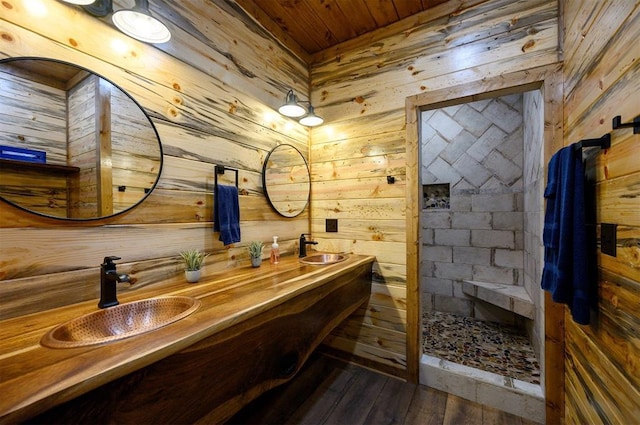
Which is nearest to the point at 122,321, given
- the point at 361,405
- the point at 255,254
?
the point at 255,254

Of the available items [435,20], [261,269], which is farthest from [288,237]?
[435,20]

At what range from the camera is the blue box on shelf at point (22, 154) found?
911 mm

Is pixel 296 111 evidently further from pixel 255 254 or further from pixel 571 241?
pixel 571 241

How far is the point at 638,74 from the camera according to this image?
84cm

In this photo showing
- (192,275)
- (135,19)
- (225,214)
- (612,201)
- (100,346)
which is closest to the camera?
(100,346)

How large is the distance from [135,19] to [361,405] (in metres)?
2.47

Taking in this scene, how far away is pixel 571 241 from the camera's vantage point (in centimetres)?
115

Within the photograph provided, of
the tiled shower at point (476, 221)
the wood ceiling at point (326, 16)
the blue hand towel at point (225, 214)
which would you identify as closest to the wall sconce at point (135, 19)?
the blue hand towel at point (225, 214)

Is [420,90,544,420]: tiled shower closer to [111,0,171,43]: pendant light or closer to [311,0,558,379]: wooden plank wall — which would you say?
[311,0,558,379]: wooden plank wall

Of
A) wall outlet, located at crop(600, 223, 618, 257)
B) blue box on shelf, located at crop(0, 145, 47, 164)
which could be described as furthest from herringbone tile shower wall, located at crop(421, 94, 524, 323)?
blue box on shelf, located at crop(0, 145, 47, 164)

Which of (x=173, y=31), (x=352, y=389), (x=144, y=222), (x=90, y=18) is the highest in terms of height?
(x=173, y=31)

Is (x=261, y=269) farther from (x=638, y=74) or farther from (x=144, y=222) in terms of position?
(x=638, y=74)

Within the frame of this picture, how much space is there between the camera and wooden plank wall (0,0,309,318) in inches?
38.7

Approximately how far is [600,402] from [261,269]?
5.64ft
